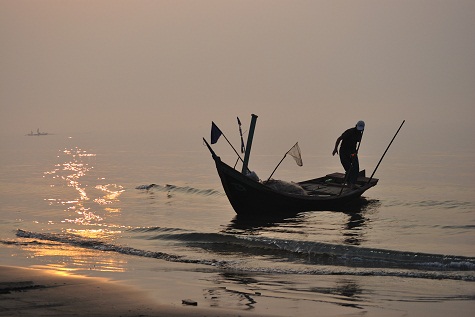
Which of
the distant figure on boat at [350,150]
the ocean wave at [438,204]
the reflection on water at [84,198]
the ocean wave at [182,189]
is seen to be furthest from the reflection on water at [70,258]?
the ocean wave at [182,189]

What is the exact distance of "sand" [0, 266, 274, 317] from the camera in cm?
890

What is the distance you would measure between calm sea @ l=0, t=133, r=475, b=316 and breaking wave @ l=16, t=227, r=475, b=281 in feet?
0.08

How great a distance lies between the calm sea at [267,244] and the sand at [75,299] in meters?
0.75

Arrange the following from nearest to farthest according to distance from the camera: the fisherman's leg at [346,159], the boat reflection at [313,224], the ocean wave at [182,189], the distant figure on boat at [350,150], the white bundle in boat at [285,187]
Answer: the boat reflection at [313,224] < the white bundle in boat at [285,187] < the distant figure on boat at [350,150] < the fisherman's leg at [346,159] < the ocean wave at [182,189]

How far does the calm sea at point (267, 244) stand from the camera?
439 inches

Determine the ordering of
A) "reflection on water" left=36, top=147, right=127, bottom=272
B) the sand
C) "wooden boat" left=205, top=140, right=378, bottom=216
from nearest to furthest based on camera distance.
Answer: the sand
"reflection on water" left=36, top=147, right=127, bottom=272
"wooden boat" left=205, top=140, right=378, bottom=216

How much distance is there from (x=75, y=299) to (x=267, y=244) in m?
7.72

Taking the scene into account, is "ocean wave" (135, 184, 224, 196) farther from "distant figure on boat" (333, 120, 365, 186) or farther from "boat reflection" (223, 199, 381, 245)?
"boat reflection" (223, 199, 381, 245)

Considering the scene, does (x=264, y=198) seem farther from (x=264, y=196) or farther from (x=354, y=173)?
(x=354, y=173)

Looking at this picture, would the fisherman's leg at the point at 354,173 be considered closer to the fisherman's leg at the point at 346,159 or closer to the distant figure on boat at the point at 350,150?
the distant figure on boat at the point at 350,150

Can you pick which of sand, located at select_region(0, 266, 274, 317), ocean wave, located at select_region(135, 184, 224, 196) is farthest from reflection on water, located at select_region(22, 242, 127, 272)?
ocean wave, located at select_region(135, 184, 224, 196)

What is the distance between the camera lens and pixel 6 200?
28.2m

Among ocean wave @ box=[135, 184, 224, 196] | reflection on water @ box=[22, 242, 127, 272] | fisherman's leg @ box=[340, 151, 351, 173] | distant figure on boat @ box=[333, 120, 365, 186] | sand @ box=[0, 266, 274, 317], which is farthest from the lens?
ocean wave @ box=[135, 184, 224, 196]

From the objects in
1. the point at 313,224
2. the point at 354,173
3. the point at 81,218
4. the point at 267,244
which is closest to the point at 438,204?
the point at 354,173
